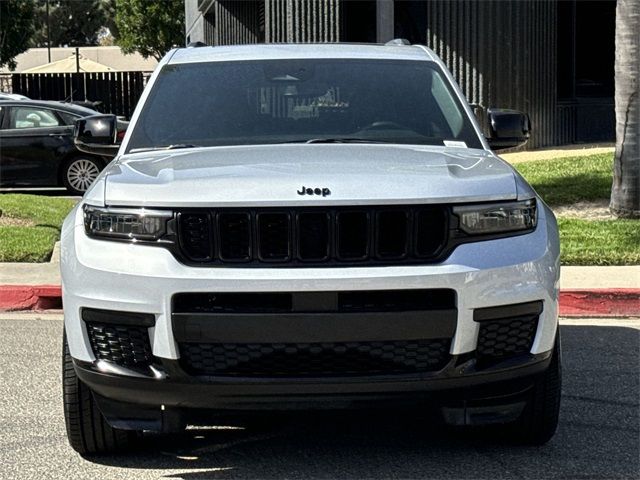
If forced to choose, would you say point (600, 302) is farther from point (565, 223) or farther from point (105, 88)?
point (105, 88)

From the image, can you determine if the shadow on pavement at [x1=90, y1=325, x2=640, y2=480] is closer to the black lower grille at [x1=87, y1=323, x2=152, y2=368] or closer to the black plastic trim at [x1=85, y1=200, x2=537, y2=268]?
the black lower grille at [x1=87, y1=323, x2=152, y2=368]

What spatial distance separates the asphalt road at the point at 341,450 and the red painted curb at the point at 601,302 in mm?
2528

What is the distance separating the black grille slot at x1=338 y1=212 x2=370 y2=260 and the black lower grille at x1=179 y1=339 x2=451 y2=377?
0.35m

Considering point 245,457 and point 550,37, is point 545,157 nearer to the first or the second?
point 550,37

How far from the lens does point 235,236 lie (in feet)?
15.1

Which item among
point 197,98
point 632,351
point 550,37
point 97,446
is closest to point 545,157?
point 550,37

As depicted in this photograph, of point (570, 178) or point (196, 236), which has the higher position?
point (196, 236)

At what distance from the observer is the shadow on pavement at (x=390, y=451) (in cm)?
503

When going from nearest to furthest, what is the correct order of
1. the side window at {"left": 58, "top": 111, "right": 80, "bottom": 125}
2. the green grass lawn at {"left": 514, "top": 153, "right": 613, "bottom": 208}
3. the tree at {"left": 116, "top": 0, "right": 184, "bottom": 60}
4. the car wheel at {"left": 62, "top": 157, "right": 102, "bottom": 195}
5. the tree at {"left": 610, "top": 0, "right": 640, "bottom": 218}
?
1. the tree at {"left": 610, "top": 0, "right": 640, "bottom": 218}
2. the green grass lawn at {"left": 514, "top": 153, "right": 613, "bottom": 208}
3. the car wheel at {"left": 62, "top": 157, "right": 102, "bottom": 195}
4. the side window at {"left": 58, "top": 111, "right": 80, "bottom": 125}
5. the tree at {"left": 116, "top": 0, "right": 184, "bottom": 60}

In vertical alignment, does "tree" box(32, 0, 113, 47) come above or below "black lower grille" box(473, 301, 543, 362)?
above

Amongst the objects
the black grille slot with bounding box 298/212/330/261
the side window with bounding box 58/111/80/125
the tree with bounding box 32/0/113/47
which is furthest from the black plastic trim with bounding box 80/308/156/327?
the tree with bounding box 32/0/113/47

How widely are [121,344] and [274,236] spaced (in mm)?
734

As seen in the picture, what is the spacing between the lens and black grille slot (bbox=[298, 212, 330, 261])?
4.57 meters

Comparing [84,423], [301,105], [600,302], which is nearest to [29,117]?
[600,302]
